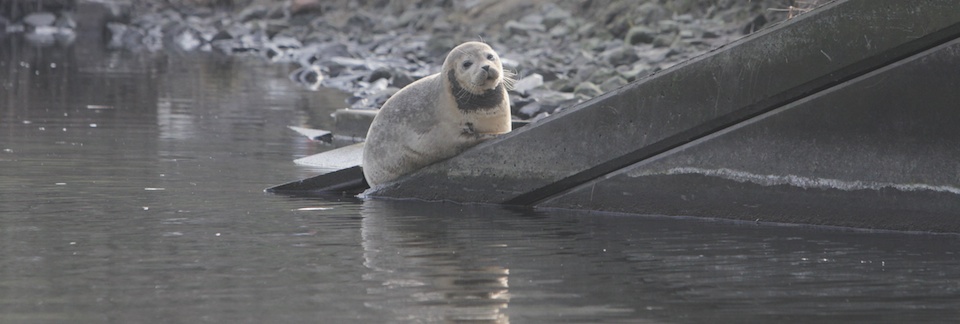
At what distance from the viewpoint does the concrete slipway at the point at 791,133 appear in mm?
9688

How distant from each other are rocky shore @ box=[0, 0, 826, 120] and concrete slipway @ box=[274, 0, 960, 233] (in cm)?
172

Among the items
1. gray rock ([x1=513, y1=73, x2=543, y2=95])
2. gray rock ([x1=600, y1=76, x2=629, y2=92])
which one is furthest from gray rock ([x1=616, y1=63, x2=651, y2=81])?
gray rock ([x1=513, y1=73, x2=543, y2=95])

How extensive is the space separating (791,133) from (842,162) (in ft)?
1.28

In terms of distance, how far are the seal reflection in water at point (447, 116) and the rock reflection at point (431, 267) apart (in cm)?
59

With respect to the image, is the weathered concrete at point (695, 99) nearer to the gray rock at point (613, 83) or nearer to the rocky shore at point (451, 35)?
the rocky shore at point (451, 35)

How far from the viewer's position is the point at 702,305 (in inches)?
282

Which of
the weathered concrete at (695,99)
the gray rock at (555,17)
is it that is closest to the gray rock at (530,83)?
the weathered concrete at (695,99)

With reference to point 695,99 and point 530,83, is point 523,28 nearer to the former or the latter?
point 530,83

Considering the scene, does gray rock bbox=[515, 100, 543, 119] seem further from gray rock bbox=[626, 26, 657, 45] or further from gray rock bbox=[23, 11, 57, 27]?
gray rock bbox=[23, 11, 57, 27]

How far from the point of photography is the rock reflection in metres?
7.03

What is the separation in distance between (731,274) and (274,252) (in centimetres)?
262

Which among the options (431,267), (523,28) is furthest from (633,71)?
(431,267)

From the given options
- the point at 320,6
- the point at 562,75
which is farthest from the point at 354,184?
the point at 320,6

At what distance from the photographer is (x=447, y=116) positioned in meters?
11.5
